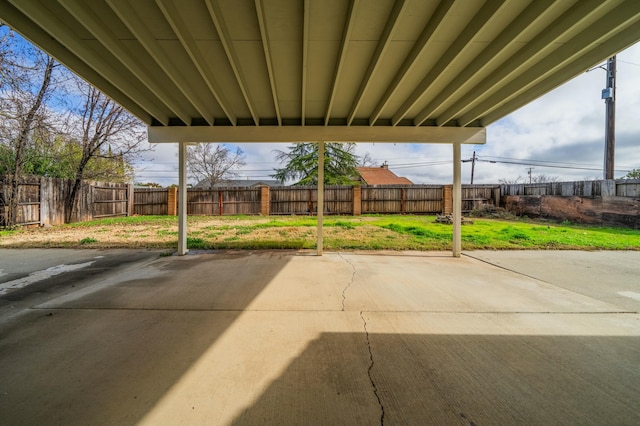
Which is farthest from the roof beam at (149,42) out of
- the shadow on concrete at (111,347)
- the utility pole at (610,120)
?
the utility pole at (610,120)

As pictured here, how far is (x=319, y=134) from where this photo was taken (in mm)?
5379

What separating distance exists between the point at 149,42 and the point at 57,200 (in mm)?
10942

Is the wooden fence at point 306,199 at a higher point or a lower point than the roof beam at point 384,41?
lower

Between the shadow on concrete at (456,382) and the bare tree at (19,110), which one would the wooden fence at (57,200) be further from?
the shadow on concrete at (456,382)

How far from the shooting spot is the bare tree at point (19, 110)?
6715 mm

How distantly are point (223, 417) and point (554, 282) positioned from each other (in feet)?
14.9

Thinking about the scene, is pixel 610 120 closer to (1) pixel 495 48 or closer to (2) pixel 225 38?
(1) pixel 495 48

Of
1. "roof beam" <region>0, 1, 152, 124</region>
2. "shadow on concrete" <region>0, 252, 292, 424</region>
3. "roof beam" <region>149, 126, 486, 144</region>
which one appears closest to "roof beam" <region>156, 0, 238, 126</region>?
"roof beam" <region>149, 126, 486, 144</region>

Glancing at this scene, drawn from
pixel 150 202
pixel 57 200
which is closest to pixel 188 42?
pixel 57 200

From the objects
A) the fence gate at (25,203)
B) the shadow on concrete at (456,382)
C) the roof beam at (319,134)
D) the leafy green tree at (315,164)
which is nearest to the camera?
the shadow on concrete at (456,382)

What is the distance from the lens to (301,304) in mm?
2988

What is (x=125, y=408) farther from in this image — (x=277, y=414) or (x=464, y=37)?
(x=464, y=37)

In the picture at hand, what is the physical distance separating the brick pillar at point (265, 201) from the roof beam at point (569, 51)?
36.6ft

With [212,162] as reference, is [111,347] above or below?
below
